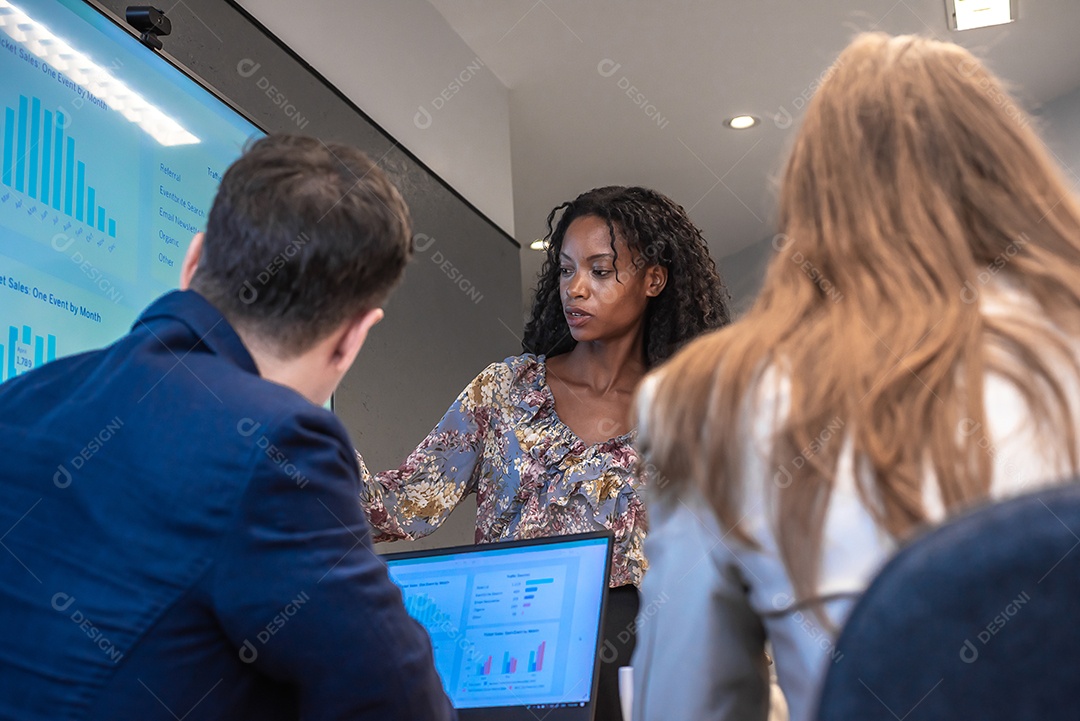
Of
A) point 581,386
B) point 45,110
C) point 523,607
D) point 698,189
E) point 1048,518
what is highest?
point 45,110

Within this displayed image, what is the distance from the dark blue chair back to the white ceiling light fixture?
13.6 ft

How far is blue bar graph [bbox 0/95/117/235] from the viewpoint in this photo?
1724 mm

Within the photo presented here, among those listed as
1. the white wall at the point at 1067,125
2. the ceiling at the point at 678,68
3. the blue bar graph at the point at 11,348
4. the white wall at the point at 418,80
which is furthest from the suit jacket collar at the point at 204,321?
the white wall at the point at 1067,125

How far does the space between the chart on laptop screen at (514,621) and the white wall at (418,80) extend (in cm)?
197

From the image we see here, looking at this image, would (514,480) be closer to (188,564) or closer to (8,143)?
(8,143)

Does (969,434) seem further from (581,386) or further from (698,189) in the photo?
(698,189)

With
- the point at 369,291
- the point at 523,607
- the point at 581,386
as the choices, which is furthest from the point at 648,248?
the point at 369,291

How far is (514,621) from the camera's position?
145 cm

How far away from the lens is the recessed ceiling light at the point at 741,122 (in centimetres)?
535

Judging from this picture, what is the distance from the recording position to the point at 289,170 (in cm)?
107

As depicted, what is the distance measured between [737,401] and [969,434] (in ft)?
0.52

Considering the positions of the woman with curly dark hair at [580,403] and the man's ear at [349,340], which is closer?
the man's ear at [349,340]

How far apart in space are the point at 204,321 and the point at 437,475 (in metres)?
1.14

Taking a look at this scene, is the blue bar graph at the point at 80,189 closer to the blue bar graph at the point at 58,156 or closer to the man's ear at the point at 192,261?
the blue bar graph at the point at 58,156
